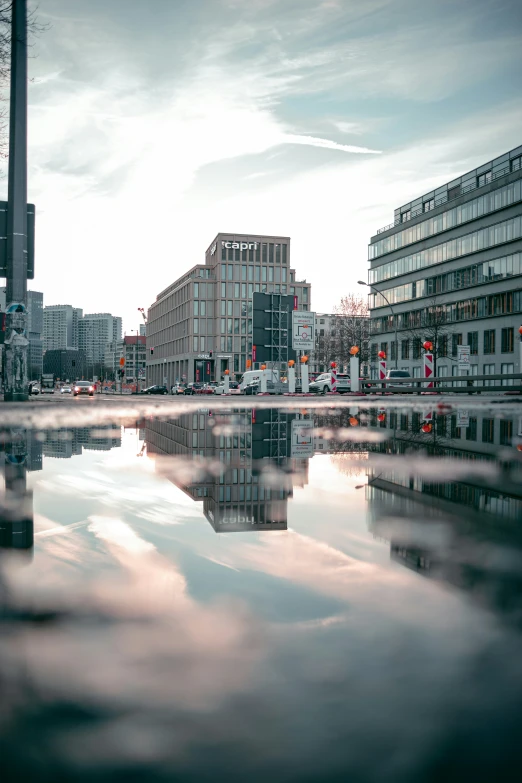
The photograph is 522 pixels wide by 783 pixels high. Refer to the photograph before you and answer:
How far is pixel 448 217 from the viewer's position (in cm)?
8225

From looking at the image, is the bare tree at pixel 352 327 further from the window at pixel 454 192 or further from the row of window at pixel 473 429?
the row of window at pixel 473 429

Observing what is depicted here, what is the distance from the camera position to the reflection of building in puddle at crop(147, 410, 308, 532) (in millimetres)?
3793

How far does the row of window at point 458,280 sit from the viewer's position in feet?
234

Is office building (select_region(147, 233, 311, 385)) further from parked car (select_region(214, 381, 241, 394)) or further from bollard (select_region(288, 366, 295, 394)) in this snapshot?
bollard (select_region(288, 366, 295, 394))

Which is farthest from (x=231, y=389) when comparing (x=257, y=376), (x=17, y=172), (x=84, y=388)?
(x=17, y=172)

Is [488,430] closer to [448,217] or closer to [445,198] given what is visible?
[448,217]

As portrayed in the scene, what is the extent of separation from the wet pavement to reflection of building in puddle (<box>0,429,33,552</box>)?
3cm

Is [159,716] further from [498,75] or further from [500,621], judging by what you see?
[498,75]

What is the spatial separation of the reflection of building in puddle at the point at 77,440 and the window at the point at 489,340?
67.3 meters

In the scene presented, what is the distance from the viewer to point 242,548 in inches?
118

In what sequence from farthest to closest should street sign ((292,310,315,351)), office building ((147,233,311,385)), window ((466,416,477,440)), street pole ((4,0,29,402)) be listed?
1. office building ((147,233,311,385))
2. street sign ((292,310,315,351))
3. street pole ((4,0,29,402))
4. window ((466,416,477,440))

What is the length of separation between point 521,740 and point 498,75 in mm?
45595

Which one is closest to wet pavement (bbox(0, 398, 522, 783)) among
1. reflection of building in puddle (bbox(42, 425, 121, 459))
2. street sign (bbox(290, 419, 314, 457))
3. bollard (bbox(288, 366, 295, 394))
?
street sign (bbox(290, 419, 314, 457))

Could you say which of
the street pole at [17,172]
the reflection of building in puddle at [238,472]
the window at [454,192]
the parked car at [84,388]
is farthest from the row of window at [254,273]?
the reflection of building in puddle at [238,472]
